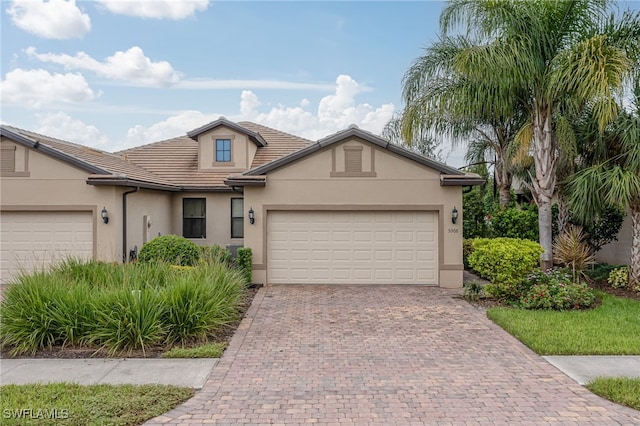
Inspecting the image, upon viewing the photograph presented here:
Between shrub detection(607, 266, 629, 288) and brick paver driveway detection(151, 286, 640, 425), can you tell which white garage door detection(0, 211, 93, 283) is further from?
shrub detection(607, 266, 629, 288)

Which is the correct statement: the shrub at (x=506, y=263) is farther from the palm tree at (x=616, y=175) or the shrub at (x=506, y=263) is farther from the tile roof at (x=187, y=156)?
the tile roof at (x=187, y=156)

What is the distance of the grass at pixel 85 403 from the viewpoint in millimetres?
4426

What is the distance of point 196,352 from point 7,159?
9737 mm

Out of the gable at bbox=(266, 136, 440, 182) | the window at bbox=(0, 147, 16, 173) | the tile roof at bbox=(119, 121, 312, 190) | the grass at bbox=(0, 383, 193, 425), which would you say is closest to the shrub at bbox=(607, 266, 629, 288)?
the gable at bbox=(266, 136, 440, 182)

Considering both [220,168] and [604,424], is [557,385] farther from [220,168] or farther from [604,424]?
[220,168]

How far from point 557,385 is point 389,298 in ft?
17.8

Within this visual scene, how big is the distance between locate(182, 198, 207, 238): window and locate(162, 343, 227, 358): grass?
999 centimetres

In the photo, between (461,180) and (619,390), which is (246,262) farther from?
(619,390)

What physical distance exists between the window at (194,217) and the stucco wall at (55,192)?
414 cm

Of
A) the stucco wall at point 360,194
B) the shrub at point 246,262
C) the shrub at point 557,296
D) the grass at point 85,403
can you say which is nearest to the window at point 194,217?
the stucco wall at point 360,194

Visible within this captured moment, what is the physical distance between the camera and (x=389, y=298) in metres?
10.7

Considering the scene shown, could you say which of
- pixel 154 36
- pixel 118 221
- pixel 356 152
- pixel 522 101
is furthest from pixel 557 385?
pixel 154 36

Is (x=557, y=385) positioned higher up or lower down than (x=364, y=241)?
lower down

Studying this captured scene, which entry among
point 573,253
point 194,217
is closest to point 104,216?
point 194,217
